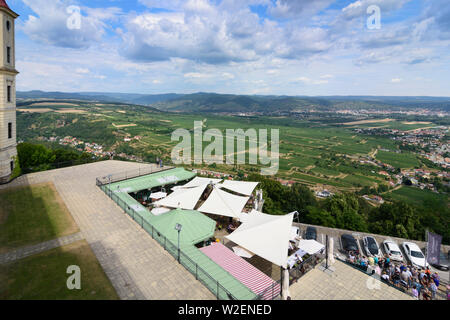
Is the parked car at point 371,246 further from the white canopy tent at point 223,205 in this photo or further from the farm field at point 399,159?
the farm field at point 399,159

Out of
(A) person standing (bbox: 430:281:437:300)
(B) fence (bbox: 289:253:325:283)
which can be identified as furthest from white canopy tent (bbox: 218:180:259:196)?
(A) person standing (bbox: 430:281:437:300)

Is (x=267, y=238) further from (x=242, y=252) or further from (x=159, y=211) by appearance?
(x=159, y=211)

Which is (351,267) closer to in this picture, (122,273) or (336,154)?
(122,273)

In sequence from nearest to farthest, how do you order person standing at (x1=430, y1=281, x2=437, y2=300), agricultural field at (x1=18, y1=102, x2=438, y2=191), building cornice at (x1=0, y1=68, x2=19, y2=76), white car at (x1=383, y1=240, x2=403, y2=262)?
person standing at (x1=430, y1=281, x2=437, y2=300) → white car at (x1=383, y1=240, x2=403, y2=262) → building cornice at (x1=0, y1=68, x2=19, y2=76) → agricultural field at (x1=18, y1=102, x2=438, y2=191)

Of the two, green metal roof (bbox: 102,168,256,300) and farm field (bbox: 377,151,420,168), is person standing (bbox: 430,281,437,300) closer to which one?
green metal roof (bbox: 102,168,256,300)
